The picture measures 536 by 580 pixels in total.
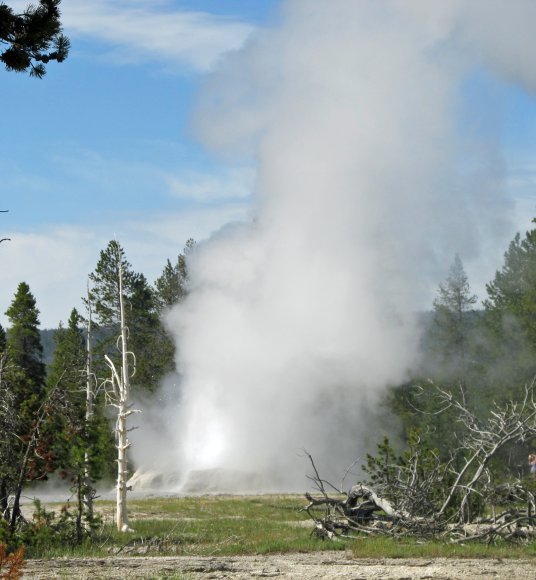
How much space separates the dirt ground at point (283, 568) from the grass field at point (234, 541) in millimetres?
726

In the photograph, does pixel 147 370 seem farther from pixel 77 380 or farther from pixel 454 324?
pixel 77 380

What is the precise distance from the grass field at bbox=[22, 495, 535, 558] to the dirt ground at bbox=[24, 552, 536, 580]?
0.73 m

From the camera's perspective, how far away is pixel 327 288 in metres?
50.9

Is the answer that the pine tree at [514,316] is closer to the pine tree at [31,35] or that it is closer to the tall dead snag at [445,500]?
the tall dead snag at [445,500]

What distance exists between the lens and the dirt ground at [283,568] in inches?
557

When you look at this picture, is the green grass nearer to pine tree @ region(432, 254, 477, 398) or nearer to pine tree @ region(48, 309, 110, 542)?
pine tree @ region(48, 309, 110, 542)

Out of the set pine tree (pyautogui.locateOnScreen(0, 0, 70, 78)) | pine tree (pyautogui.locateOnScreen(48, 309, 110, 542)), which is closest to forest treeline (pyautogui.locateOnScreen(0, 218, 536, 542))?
pine tree (pyautogui.locateOnScreen(48, 309, 110, 542))

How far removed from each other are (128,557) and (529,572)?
21.5 ft

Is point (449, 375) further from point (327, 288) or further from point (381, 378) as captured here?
point (327, 288)

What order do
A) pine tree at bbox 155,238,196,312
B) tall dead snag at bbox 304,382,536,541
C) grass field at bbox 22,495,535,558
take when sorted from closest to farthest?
grass field at bbox 22,495,535,558
tall dead snag at bbox 304,382,536,541
pine tree at bbox 155,238,196,312

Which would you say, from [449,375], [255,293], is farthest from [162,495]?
[449,375]

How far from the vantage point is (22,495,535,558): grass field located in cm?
1648

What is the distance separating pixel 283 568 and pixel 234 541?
15.0 ft

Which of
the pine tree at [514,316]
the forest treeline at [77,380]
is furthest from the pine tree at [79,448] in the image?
the pine tree at [514,316]
